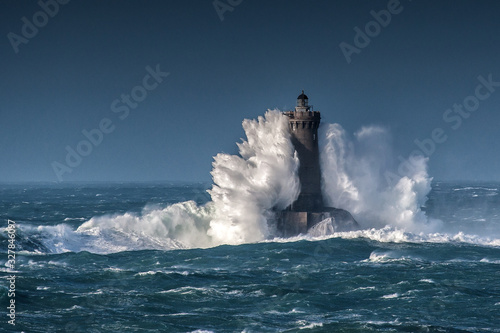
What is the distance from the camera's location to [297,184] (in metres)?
53.4

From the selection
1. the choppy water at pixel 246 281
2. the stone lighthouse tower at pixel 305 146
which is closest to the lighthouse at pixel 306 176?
the stone lighthouse tower at pixel 305 146

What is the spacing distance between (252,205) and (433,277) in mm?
A: 17295

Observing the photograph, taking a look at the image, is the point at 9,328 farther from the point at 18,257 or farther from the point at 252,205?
the point at 252,205

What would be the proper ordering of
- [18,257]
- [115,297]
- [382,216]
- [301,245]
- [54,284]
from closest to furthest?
[115,297], [54,284], [18,257], [301,245], [382,216]

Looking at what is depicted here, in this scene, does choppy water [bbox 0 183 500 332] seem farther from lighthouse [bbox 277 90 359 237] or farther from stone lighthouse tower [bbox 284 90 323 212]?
stone lighthouse tower [bbox 284 90 323 212]

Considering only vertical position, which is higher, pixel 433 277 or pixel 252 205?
pixel 252 205

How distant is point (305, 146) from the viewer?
53.8 meters

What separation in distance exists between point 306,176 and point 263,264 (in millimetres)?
13234

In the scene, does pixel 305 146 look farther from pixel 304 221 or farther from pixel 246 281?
pixel 246 281

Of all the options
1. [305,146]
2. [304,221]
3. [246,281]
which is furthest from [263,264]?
[305,146]

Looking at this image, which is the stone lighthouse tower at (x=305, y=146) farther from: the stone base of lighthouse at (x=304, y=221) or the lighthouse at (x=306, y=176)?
the stone base of lighthouse at (x=304, y=221)

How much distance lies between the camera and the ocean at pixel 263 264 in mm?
29547

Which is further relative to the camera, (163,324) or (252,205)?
(252,205)

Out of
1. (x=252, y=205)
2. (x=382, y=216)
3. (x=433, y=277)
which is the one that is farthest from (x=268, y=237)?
(x=433, y=277)
